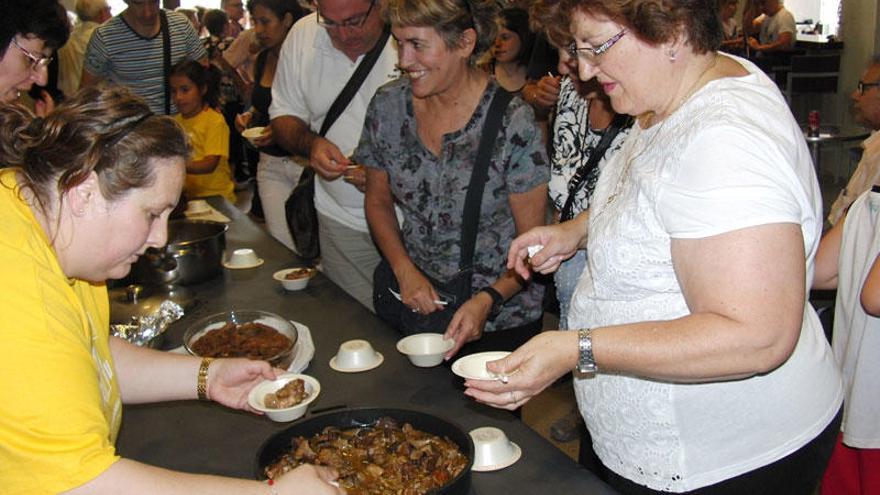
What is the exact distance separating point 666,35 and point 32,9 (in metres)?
1.45

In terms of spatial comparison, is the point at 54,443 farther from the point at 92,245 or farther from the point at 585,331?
the point at 585,331

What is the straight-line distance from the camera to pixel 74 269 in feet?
4.05

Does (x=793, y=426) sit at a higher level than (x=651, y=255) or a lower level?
lower

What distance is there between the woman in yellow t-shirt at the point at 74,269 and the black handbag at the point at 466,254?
1.07 metres

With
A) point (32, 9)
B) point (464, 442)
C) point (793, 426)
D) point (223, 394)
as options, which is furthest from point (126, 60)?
point (793, 426)

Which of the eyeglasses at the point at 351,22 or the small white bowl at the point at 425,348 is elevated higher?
the eyeglasses at the point at 351,22

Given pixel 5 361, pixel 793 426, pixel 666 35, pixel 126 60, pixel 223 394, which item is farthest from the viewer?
pixel 126 60

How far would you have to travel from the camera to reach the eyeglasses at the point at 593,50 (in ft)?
4.58

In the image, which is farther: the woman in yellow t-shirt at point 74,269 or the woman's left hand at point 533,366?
the woman's left hand at point 533,366

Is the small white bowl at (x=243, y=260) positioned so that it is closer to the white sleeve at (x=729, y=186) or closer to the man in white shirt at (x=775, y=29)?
the white sleeve at (x=729, y=186)

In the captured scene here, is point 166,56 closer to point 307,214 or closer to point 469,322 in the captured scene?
point 307,214

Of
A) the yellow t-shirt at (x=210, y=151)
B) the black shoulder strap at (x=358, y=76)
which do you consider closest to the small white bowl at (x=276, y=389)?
the black shoulder strap at (x=358, y=76)

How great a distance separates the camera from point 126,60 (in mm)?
4508

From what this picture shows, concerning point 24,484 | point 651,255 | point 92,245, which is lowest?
point 24,484
